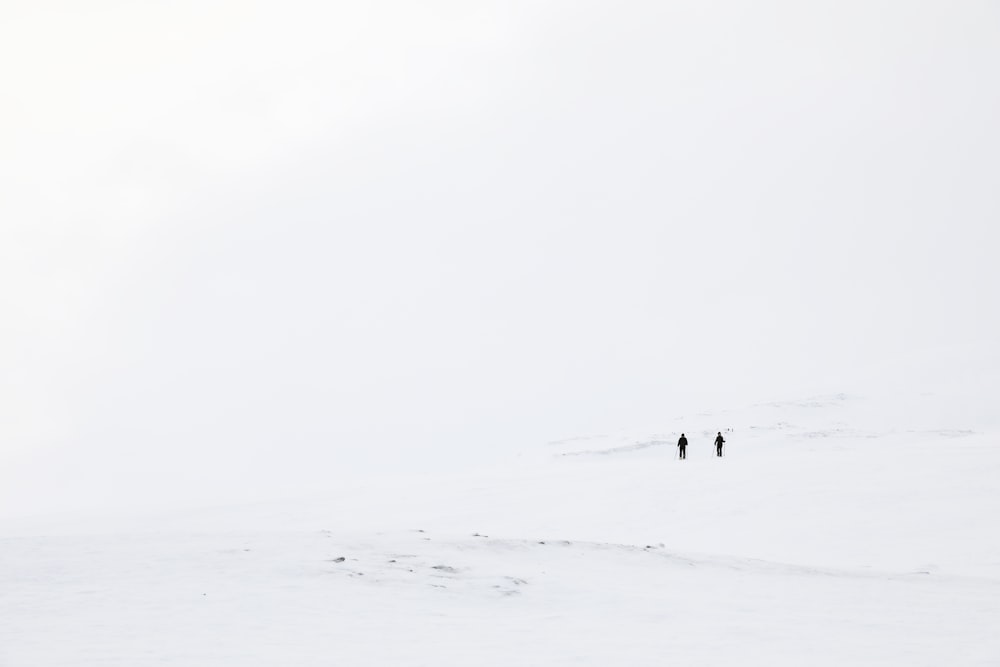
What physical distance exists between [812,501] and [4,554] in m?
21.3

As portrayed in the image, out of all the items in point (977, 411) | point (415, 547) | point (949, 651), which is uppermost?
point (977, 411)

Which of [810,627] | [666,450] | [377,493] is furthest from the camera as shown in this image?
[666,450]

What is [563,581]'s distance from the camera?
17.1 m

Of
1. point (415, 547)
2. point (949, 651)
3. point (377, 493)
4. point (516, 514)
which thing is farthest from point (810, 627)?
point (377, 493)

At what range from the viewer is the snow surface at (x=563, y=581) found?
43.1 ft

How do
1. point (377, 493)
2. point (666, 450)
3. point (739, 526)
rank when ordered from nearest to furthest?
point (739, 526) < point (377, 493) < point (666, 450)

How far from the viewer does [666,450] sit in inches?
1715

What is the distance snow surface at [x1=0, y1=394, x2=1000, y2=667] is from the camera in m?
13.1

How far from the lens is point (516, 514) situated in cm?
2844

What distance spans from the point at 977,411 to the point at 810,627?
43275 mm

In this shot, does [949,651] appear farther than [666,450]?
No

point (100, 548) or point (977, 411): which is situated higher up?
point (977, 411)

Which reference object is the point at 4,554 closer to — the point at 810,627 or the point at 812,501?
the point at 810,627

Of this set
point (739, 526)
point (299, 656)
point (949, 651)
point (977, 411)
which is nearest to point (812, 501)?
point (739, 526)
